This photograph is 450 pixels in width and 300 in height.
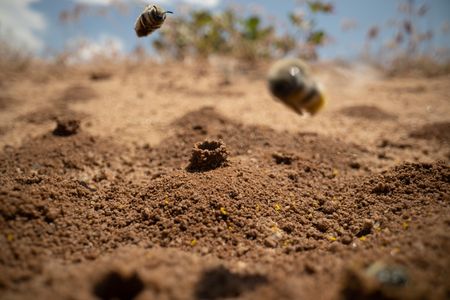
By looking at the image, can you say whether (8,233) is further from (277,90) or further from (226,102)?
(226,102)

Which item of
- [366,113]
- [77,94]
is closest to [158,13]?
[366,113]

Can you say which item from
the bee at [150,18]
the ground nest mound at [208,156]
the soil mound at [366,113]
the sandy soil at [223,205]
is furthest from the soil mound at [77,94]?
the soil mound at [366,113]

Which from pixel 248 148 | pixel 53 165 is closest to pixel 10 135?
pixel 53 165

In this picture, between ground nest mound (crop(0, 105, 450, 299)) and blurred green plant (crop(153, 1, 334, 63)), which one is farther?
blurred green plant (crop(153, 1, 334, 63))

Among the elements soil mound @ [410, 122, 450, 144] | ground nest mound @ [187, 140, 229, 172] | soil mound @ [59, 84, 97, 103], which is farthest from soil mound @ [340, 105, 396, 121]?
soil mound @ [59, 84, 97, 103]

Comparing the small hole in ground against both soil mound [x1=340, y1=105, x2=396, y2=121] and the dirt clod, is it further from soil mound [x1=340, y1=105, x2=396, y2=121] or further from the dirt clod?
soil mound [x1=340, y1=105, x2=396, y2=121]

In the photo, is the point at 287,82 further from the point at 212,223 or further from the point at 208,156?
the point at 208,156

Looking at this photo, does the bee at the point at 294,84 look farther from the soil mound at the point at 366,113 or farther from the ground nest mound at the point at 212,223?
the soil mound at the point at 366,113
